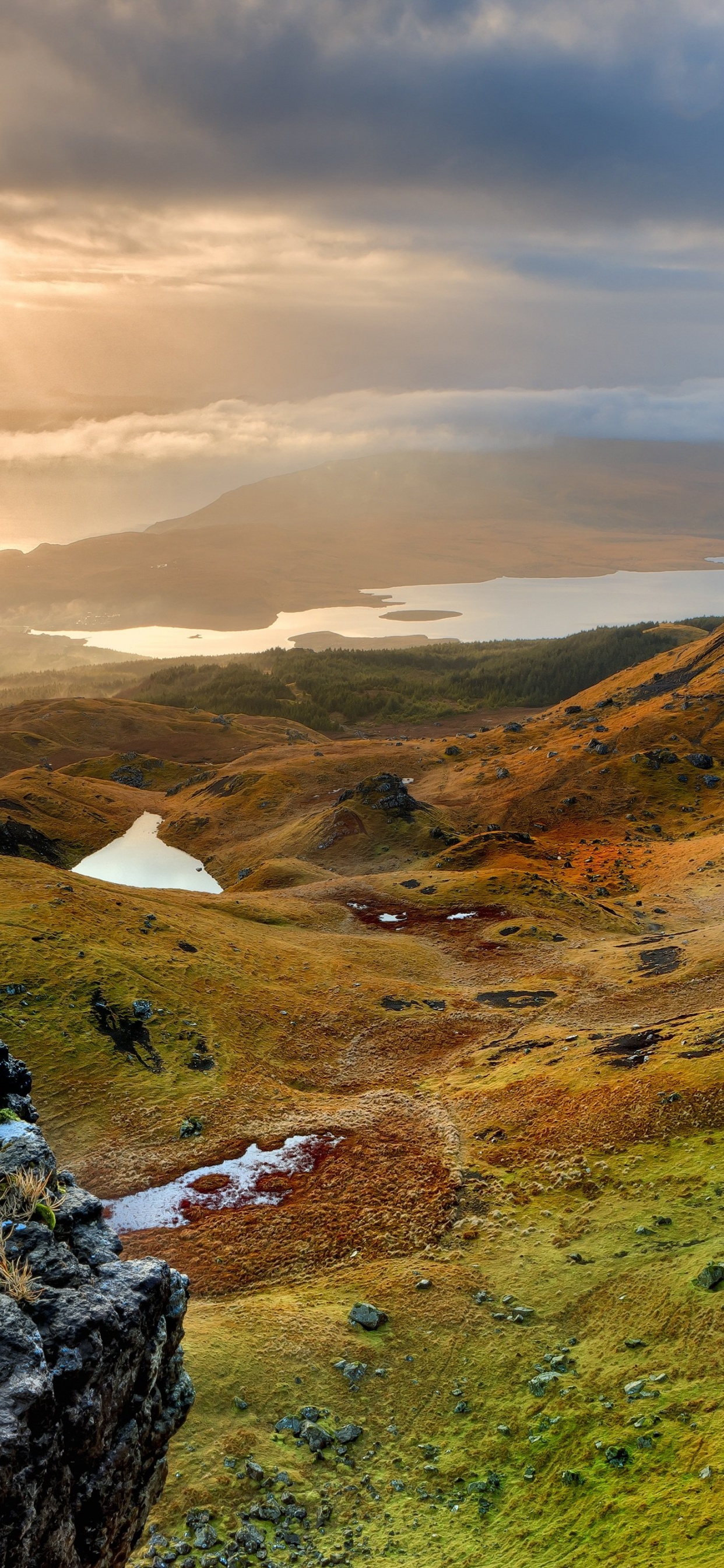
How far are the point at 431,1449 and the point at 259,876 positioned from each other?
97.9m

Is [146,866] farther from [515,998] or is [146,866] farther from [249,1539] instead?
[249,1539]

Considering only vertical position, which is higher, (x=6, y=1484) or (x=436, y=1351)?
(x=6, y=1484)

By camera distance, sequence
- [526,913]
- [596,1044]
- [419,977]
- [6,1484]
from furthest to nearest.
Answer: [526,913]
[419,977]
[596,1044]
[6,1484]

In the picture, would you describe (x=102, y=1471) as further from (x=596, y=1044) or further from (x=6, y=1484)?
(x=596, y=1044)

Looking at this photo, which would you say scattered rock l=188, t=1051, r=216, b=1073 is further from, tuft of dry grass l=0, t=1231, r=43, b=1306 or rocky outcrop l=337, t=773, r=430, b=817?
rocky outcrop l=337, t=773, r=430, b=817

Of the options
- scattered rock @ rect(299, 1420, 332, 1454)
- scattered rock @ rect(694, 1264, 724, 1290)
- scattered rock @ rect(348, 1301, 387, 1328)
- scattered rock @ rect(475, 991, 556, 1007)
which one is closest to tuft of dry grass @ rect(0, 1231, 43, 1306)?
scattered rock @ rect(299, 1420, 332, 1454)

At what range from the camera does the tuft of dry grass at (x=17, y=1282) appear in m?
13.4

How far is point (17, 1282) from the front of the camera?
13.4m

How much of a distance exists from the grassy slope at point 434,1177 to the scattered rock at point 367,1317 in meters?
0.42

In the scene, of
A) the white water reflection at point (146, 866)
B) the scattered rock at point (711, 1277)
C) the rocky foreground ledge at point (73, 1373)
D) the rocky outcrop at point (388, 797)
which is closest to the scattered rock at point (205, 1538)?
the rocky foreground ledge at point (73, 1373)

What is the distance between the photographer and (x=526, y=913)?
94.5m

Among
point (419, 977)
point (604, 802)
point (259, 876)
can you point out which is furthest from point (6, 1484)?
point (604, 802)

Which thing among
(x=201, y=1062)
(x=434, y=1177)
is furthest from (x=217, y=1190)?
(x=201, y=1062)

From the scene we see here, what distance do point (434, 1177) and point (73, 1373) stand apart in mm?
29505
